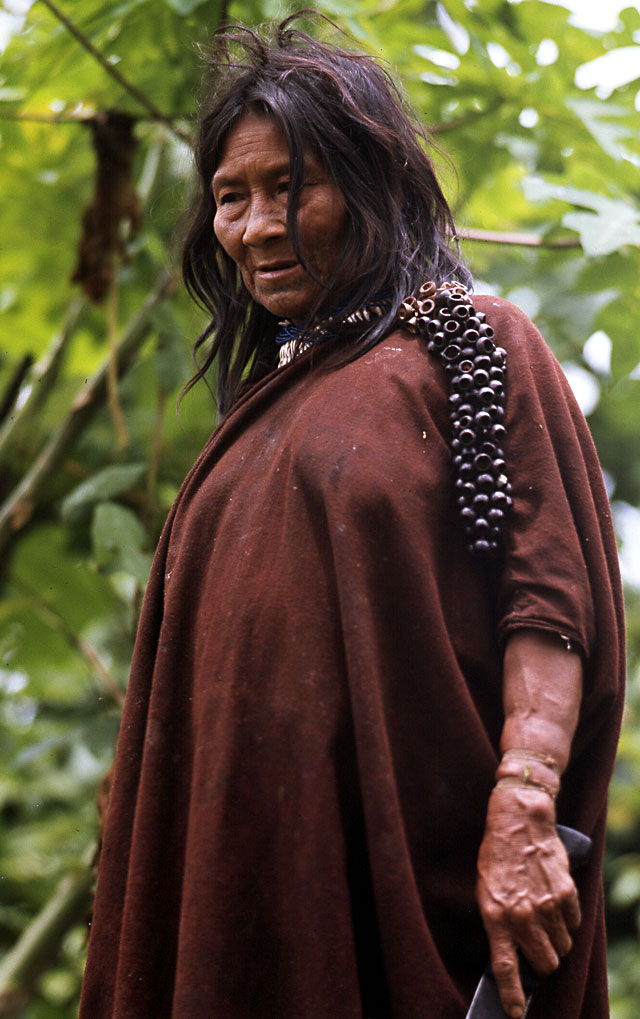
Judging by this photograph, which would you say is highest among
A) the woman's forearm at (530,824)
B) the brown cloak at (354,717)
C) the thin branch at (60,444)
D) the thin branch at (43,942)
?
the brown cloak at (354,717)

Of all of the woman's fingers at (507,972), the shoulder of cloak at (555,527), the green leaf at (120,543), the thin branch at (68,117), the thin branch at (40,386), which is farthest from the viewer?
the thin branch at (40,386)

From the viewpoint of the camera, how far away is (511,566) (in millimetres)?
1252

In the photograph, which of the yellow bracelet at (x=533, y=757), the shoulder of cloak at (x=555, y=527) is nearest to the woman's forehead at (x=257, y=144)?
the shoulder of cloak at (x=555, y=527)

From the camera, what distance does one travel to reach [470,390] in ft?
4.37

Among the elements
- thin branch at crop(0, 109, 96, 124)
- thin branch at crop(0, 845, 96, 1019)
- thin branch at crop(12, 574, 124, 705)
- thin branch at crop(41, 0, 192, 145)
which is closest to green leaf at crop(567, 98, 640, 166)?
thin branch at crop(41, 0, 192, 145)

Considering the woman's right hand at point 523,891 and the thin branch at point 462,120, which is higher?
the woman's right hand at point 523,891

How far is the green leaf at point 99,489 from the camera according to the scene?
7.48 ft

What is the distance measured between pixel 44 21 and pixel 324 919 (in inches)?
81.2

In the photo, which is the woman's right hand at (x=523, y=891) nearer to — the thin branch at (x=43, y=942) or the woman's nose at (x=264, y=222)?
the woman's nose at (x=264, y=222)

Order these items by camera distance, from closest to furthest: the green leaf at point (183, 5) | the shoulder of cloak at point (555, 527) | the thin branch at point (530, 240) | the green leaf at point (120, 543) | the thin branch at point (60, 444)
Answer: the shoulder of cloak at point (555, 527)
the green leaf at point (183, 5)
the green leaf at point (120, 543)
the thin branch at point (530, 240)
the thin branch at point (60, 444)

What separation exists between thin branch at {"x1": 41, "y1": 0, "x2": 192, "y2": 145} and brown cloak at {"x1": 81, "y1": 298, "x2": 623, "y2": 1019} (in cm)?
117

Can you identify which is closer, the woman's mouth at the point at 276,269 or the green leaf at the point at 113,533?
the woman's mouth at the point at 276,269

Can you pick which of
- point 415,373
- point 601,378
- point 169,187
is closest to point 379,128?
point 415,373

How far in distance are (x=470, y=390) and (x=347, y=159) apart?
36cm
